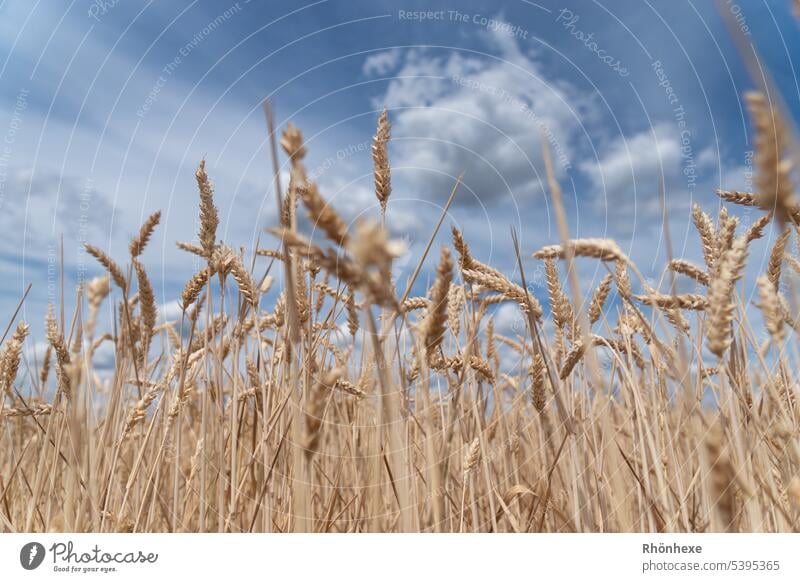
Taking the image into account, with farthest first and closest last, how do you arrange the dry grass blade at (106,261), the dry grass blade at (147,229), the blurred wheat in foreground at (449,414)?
the dry grass blade at (106,261) < the dry grass blade at (147,229) < the blurred wheat in foreground at (449,414)

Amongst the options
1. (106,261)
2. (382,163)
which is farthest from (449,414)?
(106,261)

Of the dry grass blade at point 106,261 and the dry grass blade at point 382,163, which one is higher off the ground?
the dry grass blade at point 382,163

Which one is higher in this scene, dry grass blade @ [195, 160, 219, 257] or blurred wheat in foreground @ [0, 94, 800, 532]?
dry grass blade @ [195, 160, 219, 257]

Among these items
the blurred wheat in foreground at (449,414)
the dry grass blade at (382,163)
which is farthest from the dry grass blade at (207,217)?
the dry grass blade at (382,163)

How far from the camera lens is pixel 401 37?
1.90 metres

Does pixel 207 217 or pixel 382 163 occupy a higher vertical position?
pixel 382 163

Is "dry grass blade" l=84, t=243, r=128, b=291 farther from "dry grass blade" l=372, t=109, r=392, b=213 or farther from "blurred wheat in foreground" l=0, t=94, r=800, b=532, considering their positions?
"dry grass blade" l=372, t=109, r=392, b=213

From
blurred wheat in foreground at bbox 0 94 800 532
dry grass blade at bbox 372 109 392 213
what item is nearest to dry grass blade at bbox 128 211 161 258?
blurred wheat in foreground at bbox 0 94 800 532

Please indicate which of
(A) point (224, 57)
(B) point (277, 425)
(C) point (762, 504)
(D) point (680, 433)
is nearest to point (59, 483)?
(B) point (277, 425)

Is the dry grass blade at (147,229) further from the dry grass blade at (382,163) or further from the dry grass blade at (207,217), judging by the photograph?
the dry grass blade at (382,163)

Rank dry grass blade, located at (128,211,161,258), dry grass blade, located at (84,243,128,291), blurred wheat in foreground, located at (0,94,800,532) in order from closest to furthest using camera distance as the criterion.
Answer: blurred wheat in foreground, located at (0,94,800,532), dry grass blade, located at (128,211,161,258), dry grass blade, located at (84,243,128,291)

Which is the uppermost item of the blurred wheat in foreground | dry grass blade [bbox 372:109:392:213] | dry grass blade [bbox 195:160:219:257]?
dry grass blade [bbox 372:109:392:213]

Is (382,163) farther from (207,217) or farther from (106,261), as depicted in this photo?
(106,261)
